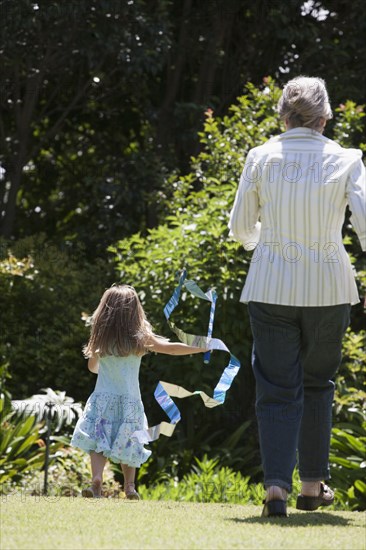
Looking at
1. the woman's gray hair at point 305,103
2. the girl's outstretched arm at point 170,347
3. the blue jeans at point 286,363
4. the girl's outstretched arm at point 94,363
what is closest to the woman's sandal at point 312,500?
the blue jeans at point 286,363

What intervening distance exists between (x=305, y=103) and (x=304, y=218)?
0.50m

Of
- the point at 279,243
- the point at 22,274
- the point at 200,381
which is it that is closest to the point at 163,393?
the point at 279,243

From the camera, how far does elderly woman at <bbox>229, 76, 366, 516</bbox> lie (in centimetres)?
408

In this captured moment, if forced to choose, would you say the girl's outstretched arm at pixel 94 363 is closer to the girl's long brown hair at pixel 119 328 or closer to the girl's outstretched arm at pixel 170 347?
the girl's long brown hair at pixel 119 328

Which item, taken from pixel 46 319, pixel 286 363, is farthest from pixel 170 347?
pixel 46 319

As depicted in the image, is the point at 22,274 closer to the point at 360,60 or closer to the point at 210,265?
the point at 210,265

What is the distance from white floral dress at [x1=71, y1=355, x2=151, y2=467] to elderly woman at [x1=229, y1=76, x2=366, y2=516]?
1309 mm

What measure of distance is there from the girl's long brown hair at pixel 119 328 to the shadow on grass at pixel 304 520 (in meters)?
1.43

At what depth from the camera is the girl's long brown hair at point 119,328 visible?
17.3ft

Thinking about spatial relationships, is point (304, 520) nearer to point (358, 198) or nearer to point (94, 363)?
point (358, 198)

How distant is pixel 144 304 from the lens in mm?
8086

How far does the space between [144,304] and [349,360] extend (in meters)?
1.73

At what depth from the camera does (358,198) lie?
4016 millimetres

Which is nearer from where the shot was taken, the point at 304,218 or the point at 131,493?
the point at 304,218
